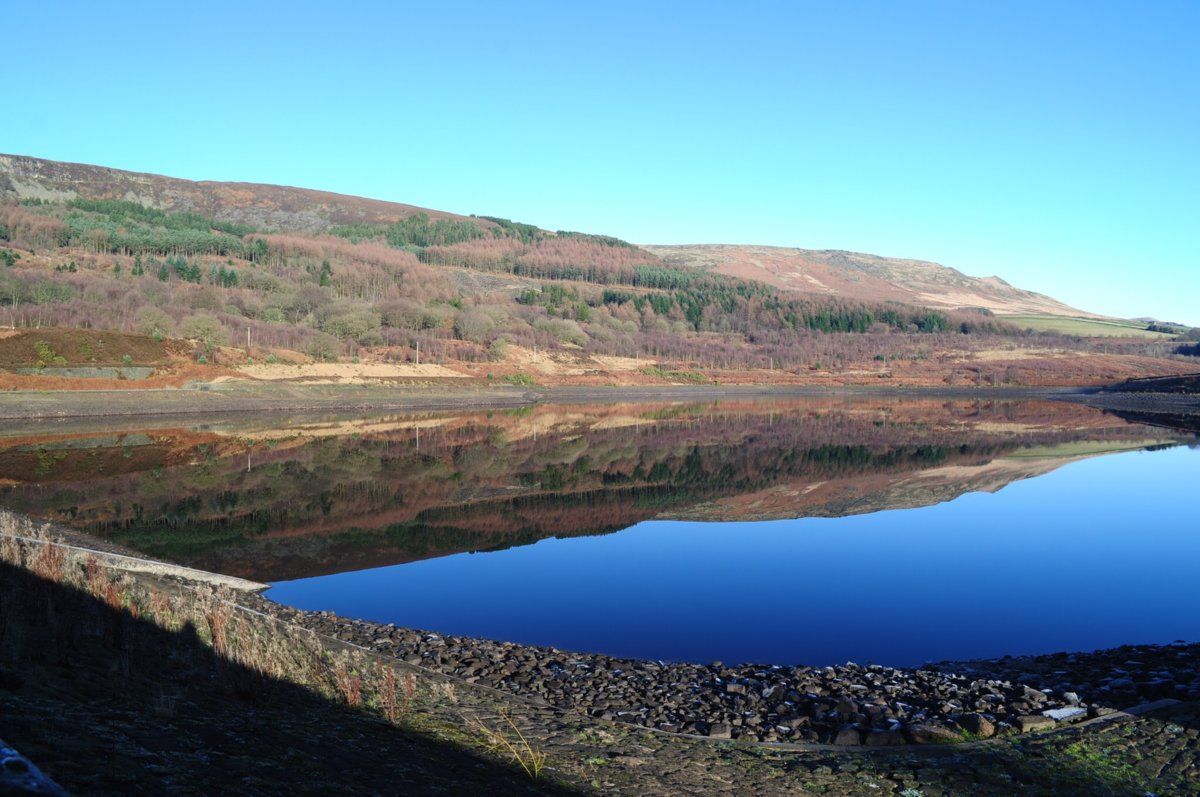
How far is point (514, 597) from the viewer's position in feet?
43.9

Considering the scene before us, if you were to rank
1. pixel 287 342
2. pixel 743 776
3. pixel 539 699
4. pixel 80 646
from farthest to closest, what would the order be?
pixel 287 342
pixel 539 699
pixel 80 646
pixel 743 776

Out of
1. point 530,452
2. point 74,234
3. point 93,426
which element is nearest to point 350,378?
point 93,426

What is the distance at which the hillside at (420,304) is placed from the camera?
62.8m

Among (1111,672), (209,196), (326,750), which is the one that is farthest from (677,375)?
(209,196)

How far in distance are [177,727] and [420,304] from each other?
282 ft

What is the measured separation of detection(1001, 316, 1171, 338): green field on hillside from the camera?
150125 millimetres

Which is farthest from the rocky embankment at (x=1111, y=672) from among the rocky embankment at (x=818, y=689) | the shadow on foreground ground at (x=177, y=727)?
the shadow on foreground ground at (x=177, y=727)

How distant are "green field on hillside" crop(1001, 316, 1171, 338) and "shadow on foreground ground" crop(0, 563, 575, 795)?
161303mm

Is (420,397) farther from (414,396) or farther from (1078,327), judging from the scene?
(1078,327)

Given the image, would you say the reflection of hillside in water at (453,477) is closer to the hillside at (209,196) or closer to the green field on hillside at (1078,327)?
the hillside at (209,196)

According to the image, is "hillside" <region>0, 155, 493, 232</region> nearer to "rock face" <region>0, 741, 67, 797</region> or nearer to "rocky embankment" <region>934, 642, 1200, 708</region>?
"rocky embankment" <region>934, 642, 1200, 708</region>

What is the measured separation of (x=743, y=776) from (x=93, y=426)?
122 feet

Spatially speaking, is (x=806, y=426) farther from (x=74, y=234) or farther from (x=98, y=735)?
(x=74, y=234)

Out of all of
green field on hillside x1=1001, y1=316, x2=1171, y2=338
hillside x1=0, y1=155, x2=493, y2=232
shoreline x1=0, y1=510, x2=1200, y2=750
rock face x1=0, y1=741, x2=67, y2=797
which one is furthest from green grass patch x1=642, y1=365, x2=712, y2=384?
green field on hillside x1=1001, y1=316, x2=1171, y2=338
